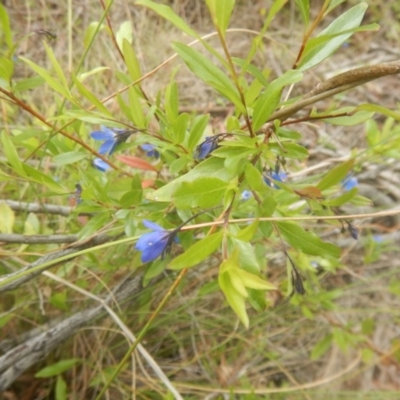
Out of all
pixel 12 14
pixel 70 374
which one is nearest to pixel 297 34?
pixel 12 14

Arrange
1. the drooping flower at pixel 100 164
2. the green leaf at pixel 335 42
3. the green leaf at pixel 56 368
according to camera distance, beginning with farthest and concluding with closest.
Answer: the green leaf at pixel 56 368, the drooping flower at pixel 100 164, the green leaf at pixel 335 42

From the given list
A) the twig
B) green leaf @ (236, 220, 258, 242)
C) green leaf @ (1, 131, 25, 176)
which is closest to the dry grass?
the twig

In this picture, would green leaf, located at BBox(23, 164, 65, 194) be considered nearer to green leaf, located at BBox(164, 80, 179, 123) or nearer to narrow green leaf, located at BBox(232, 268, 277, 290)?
green leaf, located at BBox(164, 80, 179, 123)

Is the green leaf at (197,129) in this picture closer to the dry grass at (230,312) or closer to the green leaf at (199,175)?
the green leaf at (199,175)

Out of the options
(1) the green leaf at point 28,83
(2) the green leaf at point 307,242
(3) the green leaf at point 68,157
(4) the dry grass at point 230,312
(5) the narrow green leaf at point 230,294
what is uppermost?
(1) the green leaf at point 28,83

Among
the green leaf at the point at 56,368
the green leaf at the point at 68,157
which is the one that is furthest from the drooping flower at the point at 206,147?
the green leaf at the point at 56,368

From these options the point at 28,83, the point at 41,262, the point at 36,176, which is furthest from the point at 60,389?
the point at 28,83

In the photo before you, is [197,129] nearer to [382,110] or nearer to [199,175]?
[199,175]

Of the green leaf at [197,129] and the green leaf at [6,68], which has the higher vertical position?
the green leaf at [6,68]
